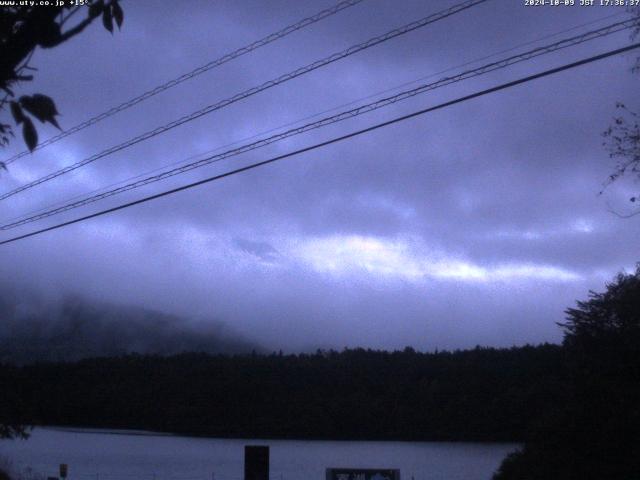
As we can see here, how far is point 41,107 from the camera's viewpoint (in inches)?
156

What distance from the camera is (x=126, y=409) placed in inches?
4456

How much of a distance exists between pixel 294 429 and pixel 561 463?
88857 millimetres

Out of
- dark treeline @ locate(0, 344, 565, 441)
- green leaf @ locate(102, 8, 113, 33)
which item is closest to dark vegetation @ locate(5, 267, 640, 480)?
dark treeline @ locate(0, 344, 565, 441)

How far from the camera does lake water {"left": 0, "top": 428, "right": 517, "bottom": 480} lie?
6009 centimetres

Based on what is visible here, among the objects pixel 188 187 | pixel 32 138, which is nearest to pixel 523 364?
pixel 188 187

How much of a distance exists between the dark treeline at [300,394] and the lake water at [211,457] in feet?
11.4

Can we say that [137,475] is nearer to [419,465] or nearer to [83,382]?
[419,465]

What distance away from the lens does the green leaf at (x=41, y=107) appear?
156 inches

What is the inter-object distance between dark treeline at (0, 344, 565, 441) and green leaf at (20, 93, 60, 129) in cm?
8184

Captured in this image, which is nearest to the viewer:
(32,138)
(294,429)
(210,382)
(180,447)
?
(32,138)

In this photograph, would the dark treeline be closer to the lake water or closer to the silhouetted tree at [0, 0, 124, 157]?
the lake water

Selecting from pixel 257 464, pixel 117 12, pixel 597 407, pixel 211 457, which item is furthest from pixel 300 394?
pixel 117 12

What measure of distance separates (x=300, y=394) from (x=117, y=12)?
116 m

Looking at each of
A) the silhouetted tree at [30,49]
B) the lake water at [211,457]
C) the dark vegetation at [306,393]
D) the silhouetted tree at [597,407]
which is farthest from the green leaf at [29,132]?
the lake water at [211,457]
